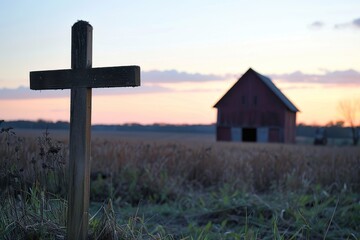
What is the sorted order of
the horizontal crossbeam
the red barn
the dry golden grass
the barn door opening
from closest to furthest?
the horizontal crossbeam < the dry golden grass < the red barn < the barn door opening

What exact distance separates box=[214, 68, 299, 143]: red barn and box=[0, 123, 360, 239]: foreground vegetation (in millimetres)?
19266

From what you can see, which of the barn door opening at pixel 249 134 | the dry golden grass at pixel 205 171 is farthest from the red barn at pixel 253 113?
the dry golden grass at pixel 205 171

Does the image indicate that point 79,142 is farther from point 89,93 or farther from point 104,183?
point 104,183

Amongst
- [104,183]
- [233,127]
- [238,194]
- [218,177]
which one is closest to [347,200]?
[238,194]

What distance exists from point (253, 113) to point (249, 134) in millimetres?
1614

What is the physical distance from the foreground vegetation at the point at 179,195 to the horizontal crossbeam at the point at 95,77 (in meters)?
0.52

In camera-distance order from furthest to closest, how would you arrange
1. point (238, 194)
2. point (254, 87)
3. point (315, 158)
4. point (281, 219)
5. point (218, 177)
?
point (254, 87), point (315, 158), point (218, 177), point (238, 194), point (281, 219)

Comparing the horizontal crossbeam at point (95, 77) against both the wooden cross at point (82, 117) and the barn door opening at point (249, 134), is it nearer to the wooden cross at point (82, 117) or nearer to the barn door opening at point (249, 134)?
the wooden cross at point (82, 117)

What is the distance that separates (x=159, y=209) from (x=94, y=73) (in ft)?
11.1

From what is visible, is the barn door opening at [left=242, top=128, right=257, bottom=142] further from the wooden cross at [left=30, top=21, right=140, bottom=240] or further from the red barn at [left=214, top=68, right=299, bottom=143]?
the wooden cross at [left=30, top=21, right=140, bottom=240]

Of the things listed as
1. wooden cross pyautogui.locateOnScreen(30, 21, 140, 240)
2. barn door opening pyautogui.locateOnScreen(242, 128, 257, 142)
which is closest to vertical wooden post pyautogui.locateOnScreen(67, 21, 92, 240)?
wooden cross pyautogui.locateOnScreen(30, 21, 140, 240)

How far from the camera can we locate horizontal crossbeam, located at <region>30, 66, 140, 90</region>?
339cm

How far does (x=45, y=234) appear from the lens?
3535 mm

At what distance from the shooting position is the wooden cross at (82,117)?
3.42m
